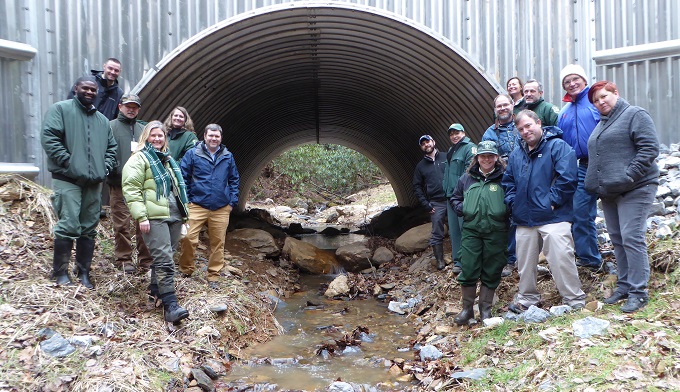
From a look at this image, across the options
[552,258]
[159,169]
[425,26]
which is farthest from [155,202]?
[425,26]

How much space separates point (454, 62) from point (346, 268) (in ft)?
13.9

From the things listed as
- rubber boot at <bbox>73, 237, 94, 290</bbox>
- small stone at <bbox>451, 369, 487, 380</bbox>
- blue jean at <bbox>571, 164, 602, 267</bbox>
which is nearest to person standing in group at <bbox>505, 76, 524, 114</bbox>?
blue jean at <bbox>571, 164, 602, 267</bbox>

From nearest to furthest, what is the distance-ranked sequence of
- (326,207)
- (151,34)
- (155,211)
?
1. (155,211)
2. (151,34)
3. (326,207)

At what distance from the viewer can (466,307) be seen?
17.6ft

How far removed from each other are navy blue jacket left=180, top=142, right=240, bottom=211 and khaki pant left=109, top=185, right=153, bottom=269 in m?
0.72

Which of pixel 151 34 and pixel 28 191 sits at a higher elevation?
pixel 151 34

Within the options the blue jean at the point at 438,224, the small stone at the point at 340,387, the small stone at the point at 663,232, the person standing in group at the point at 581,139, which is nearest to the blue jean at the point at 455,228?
the blue jean at the point at 438,224

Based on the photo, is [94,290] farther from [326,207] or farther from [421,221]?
[326,207]

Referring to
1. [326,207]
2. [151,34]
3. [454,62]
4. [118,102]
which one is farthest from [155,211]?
[326,207]

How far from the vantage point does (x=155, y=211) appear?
5.00 metres

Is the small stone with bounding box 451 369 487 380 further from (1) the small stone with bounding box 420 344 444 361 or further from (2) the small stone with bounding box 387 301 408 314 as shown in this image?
(2) the small stone with bounding box 387 301 408 314

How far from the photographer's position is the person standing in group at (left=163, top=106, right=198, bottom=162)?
651 cm

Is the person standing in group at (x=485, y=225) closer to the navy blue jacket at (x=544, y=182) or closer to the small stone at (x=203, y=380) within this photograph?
the navy blue jacket at (x=544, y=182)

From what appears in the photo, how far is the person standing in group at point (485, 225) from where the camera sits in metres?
4.98
